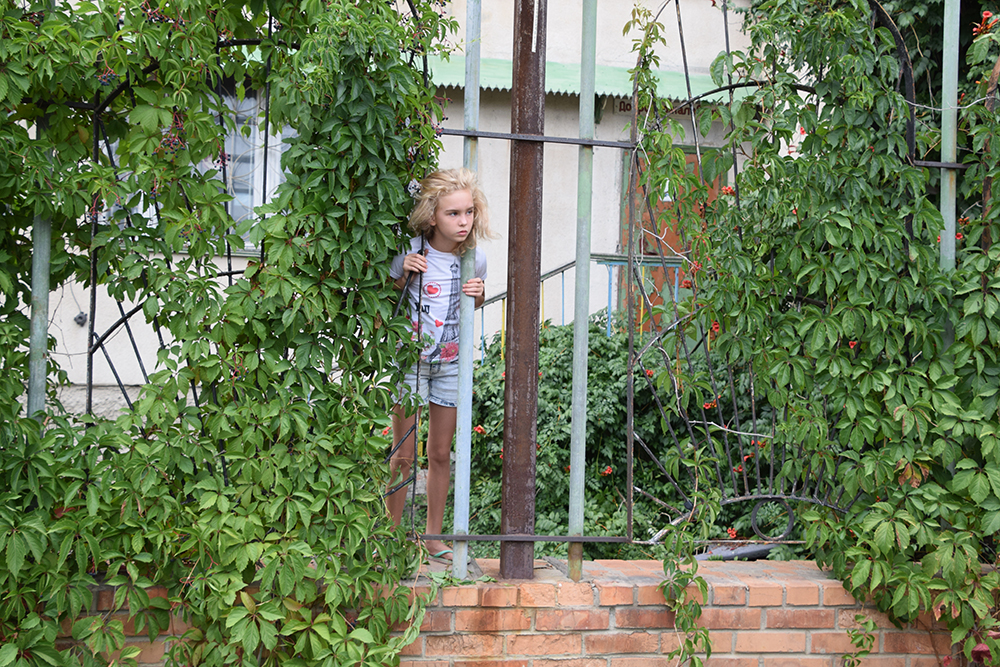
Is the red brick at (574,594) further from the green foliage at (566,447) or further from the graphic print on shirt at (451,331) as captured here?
the green foliage at (566,447)

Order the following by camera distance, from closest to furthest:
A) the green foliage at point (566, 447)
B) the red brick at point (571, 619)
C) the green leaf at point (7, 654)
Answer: the green leaf at point (7, 654), the red brick at point (571, 619), the green foliage at point (566, 447)

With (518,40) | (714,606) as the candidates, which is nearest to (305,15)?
(518,40)

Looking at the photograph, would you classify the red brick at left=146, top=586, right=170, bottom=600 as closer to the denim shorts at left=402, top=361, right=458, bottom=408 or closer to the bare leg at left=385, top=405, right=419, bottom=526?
the bare leg at left=385, top=405, right=419, bottom=526

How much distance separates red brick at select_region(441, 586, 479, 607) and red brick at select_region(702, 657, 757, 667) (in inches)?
31.3

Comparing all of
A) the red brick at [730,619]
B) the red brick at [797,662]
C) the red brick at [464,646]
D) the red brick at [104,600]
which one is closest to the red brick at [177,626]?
the red brick at [104,600]

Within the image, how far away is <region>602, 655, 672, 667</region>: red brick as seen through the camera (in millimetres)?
2527

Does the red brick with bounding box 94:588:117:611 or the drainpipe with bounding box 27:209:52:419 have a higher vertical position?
the drainpipe with bounding box 27:209:52:419

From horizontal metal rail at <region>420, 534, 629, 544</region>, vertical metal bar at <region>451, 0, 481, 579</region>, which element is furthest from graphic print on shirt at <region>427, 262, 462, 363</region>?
horizontal metal rail at <region>420, 534, 629, 544</region>

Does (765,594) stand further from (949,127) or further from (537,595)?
(949,127)

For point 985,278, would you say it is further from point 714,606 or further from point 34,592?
point 34,592

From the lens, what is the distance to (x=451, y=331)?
109 inches

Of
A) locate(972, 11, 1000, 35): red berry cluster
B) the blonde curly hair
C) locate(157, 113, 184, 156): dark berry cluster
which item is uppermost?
locate(972, 11, 1000, 35): red berry cluster

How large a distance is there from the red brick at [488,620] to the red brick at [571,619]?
0.19 ft

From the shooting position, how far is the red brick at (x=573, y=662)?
8.16ft
